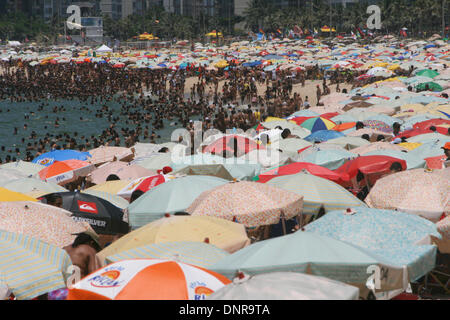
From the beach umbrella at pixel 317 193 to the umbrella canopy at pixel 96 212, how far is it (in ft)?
8.17

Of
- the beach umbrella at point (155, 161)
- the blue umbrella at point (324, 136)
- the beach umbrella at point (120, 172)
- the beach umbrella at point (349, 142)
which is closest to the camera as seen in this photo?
the beach umbrella at point (120, 172)

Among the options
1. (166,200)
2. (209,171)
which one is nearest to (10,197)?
(166,200)

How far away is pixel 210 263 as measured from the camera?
6309mm

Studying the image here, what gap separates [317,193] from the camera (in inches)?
358

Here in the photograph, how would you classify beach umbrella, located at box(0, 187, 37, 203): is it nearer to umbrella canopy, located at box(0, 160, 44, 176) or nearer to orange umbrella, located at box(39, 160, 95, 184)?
orange umbrella, located at box(39, 160, 95, 184)

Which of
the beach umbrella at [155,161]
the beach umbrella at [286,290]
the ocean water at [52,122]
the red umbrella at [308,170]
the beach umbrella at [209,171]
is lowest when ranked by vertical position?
the ocean water at [52,122]

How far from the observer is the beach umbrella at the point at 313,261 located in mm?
5680

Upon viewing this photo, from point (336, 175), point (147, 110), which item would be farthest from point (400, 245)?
point (147, 110)

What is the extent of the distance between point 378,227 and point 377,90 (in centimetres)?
1915

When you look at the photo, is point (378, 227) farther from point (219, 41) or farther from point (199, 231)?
point (219, 41)

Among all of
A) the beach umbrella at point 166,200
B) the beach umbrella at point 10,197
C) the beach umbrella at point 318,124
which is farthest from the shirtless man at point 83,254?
the beach umbrella at point 318,124

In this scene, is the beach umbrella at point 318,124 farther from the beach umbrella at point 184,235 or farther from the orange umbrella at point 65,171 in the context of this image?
the beach umbrella at point 184,235

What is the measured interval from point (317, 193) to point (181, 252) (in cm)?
323

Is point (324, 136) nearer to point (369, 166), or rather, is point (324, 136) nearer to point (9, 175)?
point (369, 166)
